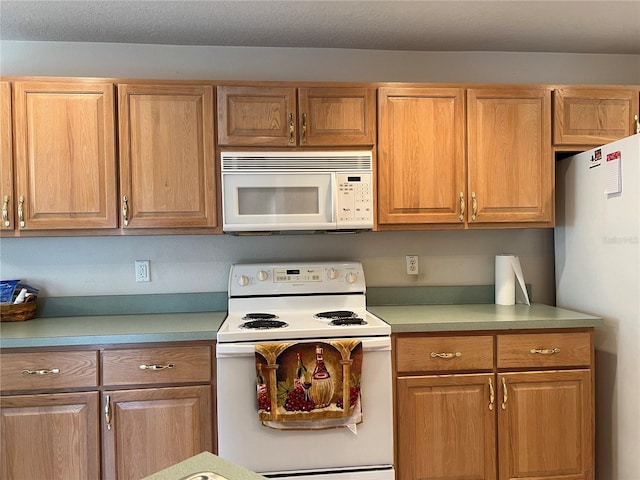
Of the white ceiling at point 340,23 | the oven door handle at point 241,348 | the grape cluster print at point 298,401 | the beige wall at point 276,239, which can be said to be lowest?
the grape cluster print at point 298,401

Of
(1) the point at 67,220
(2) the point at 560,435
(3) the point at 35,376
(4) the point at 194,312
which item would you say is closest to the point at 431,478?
(2) the point at 560,435

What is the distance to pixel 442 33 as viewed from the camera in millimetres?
2316

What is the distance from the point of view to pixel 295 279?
234cm

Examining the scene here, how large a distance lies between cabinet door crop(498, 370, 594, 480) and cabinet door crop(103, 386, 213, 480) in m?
1.35

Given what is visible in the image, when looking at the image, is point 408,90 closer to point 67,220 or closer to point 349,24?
point 349,24

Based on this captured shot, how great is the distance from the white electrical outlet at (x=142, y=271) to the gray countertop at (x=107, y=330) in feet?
0.74

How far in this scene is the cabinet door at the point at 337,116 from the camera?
2.16m

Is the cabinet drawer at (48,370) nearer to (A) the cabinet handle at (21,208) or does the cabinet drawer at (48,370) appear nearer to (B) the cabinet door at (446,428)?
(A) the cabinet handle at (21,208)

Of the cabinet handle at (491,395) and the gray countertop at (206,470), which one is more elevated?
the gray countertop at (206,470)

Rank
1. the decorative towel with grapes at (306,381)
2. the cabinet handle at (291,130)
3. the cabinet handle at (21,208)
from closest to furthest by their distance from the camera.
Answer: the decorative towel with grapes at (306,381), the cabinet handle at (21,208), the cabinet handle at (291,130)

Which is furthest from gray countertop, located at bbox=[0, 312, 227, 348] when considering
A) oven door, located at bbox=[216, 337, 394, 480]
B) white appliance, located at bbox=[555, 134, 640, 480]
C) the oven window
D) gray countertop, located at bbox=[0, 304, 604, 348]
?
white appliance, located at bbox=[555, 134, 640, 480]

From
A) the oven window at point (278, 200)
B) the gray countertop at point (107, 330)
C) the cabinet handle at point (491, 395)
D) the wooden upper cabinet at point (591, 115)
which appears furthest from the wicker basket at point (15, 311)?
the wooden upper cabinet at point (591, 115)

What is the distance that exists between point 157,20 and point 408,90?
1281mm

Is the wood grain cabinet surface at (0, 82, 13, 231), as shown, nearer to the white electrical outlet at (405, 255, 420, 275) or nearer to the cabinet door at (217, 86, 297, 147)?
the cabinet door at (217, 86, 297, 147)
